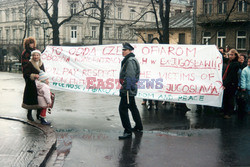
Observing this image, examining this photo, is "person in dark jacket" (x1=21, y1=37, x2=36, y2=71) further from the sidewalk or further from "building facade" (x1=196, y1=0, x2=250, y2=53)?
"building facade" (x1=196, y1=0, x2=250, y2=53)

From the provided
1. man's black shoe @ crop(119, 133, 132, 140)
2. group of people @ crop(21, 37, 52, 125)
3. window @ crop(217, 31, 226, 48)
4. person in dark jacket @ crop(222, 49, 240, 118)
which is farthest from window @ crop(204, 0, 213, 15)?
man's black shoe @ crop(119, 133, 132, 140)

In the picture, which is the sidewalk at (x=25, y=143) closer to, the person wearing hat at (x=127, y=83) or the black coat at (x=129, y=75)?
the person wearing hat at (x=127, y=83)

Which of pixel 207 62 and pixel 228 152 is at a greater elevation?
pixel 207 62

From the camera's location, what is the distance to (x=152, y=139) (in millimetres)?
7555

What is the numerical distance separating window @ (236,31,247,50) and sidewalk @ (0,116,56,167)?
32227mm

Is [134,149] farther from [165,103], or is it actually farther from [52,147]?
[165,103]

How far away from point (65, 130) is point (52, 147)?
1655 mm

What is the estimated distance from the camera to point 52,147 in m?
6.57

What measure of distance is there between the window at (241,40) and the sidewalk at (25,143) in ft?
106

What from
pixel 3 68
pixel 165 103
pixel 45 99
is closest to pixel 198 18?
pixel 3 68

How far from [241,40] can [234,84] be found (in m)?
29.3

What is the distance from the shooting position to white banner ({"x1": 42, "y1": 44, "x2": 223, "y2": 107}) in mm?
9891

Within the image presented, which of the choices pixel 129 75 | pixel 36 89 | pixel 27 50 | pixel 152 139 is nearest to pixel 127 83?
pixel 129 75

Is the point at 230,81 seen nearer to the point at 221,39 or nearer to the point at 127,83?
the point at 127,83
